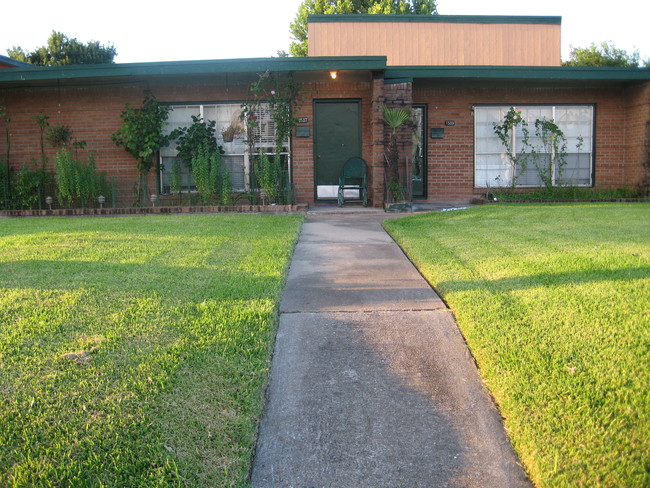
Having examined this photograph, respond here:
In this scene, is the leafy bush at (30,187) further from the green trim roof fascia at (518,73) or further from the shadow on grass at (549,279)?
the shadow on grass at (549,279)

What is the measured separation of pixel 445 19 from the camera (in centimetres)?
1858

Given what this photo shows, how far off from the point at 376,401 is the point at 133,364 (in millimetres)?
1451

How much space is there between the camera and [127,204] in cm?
1414

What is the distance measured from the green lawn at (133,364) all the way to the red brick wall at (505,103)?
902cm

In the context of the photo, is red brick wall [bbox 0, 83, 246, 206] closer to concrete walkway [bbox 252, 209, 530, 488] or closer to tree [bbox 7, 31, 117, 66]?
concrete walkway [bbox 252, 209, 530, 488]

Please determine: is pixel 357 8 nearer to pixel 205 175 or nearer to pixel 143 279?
pixel 205 175

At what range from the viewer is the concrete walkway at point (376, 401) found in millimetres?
2912

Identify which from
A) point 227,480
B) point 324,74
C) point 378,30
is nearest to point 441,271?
point 227,480

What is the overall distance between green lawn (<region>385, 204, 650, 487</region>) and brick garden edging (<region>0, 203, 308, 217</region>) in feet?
15.7

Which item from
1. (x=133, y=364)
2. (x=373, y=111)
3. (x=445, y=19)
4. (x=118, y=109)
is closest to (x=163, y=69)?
(x=118, y=109)

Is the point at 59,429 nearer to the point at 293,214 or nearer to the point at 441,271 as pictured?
the point at 441,271

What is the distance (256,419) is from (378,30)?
16981 millimetres

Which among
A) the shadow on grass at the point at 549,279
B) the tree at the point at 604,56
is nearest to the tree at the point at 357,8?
the tree at the point at 604,56

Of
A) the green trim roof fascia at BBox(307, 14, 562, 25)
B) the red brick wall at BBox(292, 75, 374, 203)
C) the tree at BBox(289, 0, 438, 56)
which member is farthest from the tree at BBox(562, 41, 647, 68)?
the red brick wall at BBox(292, 75, 374, 203)
